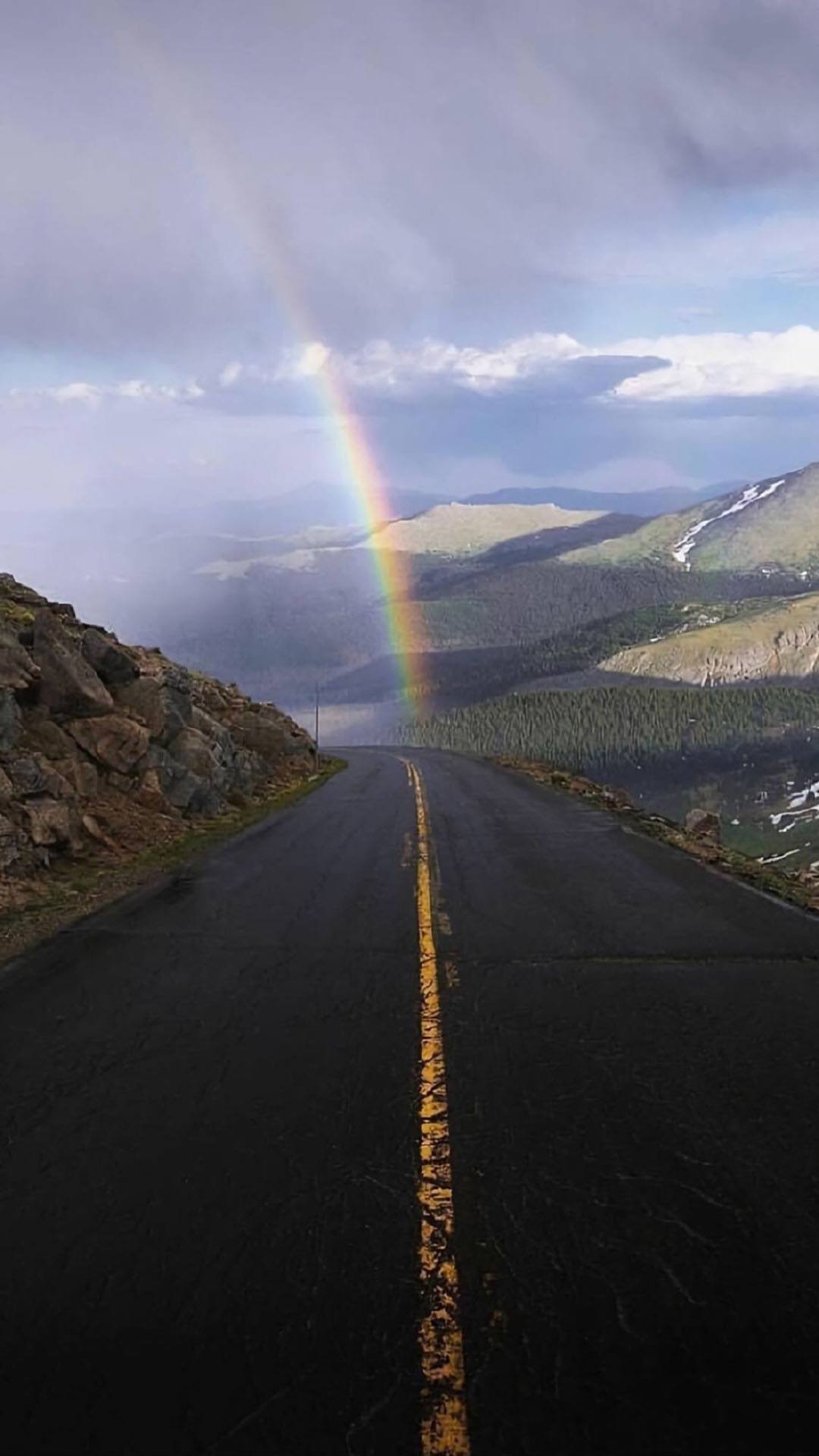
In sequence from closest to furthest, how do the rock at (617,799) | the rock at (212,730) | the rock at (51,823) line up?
the rock at (51,823) < the rock at (212,730) < the rock at (617,799)

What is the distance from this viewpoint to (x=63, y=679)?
18719 millimetres

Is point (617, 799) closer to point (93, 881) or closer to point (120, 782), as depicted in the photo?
point (120, 782)

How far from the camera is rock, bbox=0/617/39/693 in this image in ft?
57.1

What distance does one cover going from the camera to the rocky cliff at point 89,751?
1477 cm

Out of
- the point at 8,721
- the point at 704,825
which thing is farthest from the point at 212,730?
the point at 704,825

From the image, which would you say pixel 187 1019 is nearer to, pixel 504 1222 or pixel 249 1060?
pixel 249 1060

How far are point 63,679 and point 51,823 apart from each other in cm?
508

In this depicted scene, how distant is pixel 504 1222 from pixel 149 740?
1809cm

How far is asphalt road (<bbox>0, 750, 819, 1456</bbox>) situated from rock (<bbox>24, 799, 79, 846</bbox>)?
185 inches

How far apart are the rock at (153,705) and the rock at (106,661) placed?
9.7 inches

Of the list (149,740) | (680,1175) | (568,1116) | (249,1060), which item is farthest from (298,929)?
(149,740)

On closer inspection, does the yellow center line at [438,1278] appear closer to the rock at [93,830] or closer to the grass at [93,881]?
the grass at [93,881]

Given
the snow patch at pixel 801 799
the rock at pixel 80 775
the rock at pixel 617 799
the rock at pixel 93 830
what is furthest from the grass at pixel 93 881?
the snow patch at pixel 801 799

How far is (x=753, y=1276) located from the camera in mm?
3988
